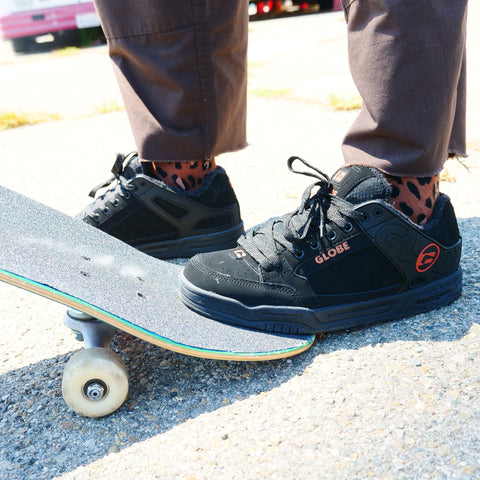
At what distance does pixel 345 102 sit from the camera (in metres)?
3.45

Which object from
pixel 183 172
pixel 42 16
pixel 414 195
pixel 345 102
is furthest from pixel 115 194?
pixel 42 16

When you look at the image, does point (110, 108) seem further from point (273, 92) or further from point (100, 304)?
point (100, 304)

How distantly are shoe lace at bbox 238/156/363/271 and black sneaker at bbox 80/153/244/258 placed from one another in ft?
1.61

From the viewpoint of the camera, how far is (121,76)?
5.61ft

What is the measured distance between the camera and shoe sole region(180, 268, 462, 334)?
128 centimetres

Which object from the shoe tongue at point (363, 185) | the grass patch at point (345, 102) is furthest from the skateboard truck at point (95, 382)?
the grass patch at point (345, 102)

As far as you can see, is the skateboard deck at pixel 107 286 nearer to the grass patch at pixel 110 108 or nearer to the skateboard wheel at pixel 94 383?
the skateboard wheel at pixel 94 383

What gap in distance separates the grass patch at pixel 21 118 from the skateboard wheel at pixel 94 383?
9.86 feet

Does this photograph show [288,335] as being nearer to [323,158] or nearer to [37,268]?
[37,268]

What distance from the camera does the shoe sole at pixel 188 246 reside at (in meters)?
1.83

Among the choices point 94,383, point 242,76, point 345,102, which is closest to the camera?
point 94,383

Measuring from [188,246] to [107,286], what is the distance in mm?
640

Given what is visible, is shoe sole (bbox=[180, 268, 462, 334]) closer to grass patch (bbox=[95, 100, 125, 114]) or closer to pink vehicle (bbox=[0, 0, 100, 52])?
grass patch (bbox=[95, 100, 125, 114])

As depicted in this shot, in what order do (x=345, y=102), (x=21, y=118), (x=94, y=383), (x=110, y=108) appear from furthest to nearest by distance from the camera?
(x=110, y=108)
(x=21, y=118)
(x=345, y=102)
(x=94, y=383)
